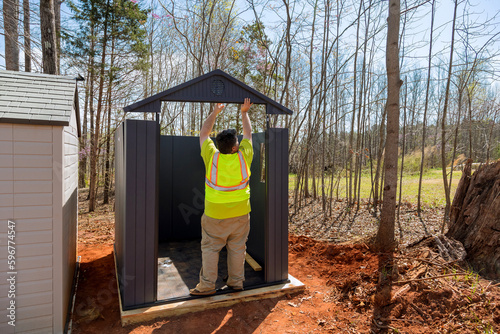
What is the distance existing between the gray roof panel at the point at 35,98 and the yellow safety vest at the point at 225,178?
4.71ft

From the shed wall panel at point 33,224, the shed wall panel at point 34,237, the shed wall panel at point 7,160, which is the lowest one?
the shed wall panel at point 34,237

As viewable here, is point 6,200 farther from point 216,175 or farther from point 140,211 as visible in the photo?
point 216,175

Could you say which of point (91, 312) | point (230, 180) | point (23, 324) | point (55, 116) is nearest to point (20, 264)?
point (23, 324)

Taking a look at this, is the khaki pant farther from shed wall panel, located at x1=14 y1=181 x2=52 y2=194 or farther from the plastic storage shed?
shed wall panel, located at x1=14 y1=181 x2=52 y2=194

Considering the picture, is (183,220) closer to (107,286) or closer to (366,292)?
(107,286)

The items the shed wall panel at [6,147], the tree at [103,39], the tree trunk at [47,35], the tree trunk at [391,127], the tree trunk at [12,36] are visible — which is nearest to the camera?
the shed wall panel at [6,147]

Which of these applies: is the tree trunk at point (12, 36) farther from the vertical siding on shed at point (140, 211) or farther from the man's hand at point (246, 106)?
the man's hand at point (246, 106)

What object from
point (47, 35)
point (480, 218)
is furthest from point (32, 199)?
point (47, 35)

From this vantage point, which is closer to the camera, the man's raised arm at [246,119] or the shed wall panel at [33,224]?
the shed wall panel at [33,224]

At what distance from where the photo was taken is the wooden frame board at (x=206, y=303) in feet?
9.45

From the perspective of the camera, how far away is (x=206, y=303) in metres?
3.11

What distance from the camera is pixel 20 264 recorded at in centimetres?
252

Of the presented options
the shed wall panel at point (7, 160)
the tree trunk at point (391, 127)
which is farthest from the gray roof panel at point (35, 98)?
the tree trunk at point (391, 127)

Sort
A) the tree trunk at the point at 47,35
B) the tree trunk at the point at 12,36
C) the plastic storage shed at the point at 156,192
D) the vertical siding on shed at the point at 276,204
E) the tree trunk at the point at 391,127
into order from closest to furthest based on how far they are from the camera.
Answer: the plastic storage shed at the point at 156,192 → the vertical siding on shed at the point at 276,204 → the tree trunk at the point at 391,127 → the tree trunk at the point at 47,35 → the tree trunk at the point at 12,36
